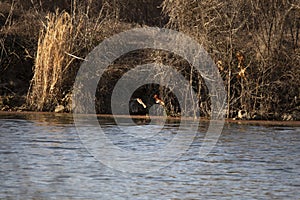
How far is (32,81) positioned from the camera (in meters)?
21.0

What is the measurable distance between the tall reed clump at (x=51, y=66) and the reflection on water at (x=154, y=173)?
3755 mm

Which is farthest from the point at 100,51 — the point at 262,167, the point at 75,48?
the point at 262,167

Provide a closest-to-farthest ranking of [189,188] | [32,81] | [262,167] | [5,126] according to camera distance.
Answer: [189,188], [262,167], [5,126], [32,81]

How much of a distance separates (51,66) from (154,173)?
9625 millimetres

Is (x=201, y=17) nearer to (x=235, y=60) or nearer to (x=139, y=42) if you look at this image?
(x=235, y=60)

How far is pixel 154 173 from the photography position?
38.2ft

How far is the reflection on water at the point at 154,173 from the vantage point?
33.3 ft

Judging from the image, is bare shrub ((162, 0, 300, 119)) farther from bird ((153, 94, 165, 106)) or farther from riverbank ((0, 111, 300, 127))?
bird ((153, 94, 165, 106))

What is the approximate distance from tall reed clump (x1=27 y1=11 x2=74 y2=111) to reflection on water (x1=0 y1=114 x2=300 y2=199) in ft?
12.3

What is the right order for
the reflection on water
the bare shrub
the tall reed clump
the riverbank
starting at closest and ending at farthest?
the reflection on water
the riverbank
the bare shrub
the tall reed clump

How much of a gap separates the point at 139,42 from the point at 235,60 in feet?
11.7

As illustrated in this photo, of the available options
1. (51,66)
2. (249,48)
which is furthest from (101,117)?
(249,48)

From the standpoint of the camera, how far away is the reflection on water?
33.3 ft

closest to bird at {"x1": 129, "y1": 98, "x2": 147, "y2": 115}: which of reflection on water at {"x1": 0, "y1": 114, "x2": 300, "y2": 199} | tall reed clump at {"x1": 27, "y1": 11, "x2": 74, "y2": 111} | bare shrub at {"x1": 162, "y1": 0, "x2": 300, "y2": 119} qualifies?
tall reed clump at {"x1": 27, "y1": 11, "x2": 74, "y2": 111}
